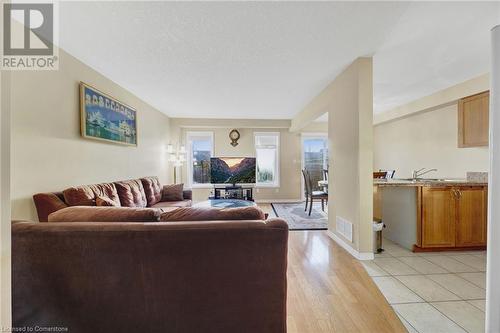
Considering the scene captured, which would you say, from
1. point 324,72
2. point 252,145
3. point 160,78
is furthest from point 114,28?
point 252,145

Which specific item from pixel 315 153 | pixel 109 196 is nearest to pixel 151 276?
pixel 109 196

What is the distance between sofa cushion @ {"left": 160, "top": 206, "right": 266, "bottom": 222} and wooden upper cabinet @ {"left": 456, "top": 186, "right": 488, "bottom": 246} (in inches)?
118

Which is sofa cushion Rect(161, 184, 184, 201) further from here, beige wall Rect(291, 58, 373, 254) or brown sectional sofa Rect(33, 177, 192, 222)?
beige wall Rect(291, 58, 373, 254)

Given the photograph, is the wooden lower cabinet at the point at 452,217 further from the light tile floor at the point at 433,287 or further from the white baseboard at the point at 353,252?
the white baseboard at the point at 353,252

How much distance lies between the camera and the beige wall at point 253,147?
628 centimetres

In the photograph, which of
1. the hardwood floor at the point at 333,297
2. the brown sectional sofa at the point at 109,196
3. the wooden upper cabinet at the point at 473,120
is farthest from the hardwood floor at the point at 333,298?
the wooden upper cabinet at the point at 473,120

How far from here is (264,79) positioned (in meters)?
3.38

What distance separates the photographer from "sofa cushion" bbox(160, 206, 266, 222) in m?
1.40

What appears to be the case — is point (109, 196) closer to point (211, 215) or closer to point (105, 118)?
point (105, 118)

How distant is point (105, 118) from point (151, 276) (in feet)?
8.98

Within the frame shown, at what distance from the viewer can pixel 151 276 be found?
1256mm

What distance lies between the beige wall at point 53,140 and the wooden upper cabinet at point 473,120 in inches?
216

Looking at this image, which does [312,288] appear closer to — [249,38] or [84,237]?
[84,237]

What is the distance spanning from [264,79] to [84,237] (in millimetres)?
A: 3020
